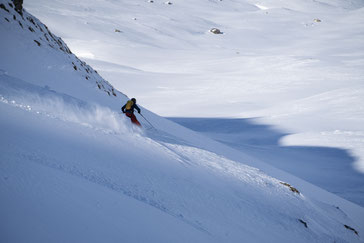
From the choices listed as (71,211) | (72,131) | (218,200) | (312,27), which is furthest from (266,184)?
(312,27)

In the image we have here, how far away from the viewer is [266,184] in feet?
16.9

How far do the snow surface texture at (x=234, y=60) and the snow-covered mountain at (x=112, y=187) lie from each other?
6812mm

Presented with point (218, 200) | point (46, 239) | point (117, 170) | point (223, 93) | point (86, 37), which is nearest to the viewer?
point (46, 239)

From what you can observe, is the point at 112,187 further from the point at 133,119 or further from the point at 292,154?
the point at 292,154

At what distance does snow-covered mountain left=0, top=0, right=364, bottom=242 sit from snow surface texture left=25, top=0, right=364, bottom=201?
6812 millimetres

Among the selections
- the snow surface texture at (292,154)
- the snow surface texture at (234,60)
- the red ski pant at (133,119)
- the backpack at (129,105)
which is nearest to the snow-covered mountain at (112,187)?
the red ski pant at (133,119)

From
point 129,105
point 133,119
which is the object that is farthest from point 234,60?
point 133,119

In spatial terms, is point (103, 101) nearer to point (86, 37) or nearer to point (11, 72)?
point (11, 72)

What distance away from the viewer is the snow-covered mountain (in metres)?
2.12

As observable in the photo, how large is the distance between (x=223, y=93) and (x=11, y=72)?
56.8 ft

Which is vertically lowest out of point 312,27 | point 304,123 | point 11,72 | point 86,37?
point 304,123

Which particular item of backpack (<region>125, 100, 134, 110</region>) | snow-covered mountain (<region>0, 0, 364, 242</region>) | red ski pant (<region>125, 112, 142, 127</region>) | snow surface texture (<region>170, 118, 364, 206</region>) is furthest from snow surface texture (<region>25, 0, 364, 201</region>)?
backpack (<region>125, 100, 134, 110</region>)

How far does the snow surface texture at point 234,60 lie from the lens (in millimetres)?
16625

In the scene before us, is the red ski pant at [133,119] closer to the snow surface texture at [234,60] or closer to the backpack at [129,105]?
the backpack at [129,105]
